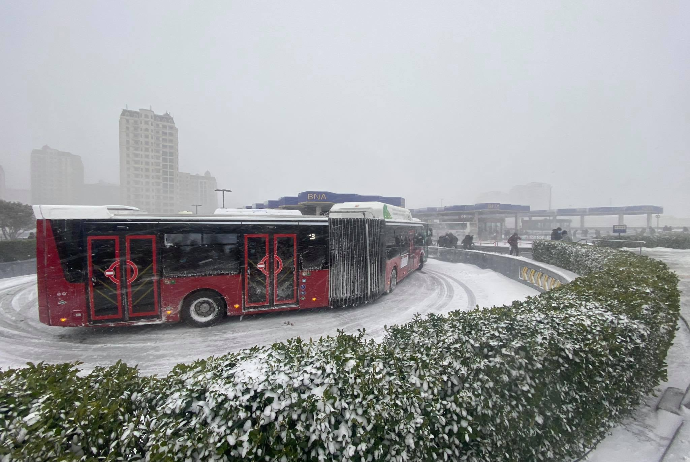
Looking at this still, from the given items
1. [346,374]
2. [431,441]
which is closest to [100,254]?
[346,374]

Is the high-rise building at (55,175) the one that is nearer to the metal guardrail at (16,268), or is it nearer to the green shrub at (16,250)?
the green shrub at (16,250)

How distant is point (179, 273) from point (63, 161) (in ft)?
318

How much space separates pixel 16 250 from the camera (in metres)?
16.6

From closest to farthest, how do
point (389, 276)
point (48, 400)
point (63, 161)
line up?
1. point (48, 400)
2. point (389, 276)
3. point (63, 161)

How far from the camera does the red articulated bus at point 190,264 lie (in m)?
6.90

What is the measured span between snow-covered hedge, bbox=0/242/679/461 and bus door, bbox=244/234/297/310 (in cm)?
577

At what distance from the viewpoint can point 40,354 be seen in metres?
6.45

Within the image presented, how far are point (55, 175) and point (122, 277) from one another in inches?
3775

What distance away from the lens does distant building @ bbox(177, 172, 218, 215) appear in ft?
306

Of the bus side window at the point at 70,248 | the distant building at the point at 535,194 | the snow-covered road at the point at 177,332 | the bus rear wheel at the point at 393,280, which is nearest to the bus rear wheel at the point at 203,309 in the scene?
the snow-covered road at the point at 177,332

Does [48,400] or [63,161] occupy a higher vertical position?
[63,161]

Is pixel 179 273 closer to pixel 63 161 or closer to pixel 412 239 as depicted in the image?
pixel 412 239

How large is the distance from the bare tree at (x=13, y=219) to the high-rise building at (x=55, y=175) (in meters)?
56.2

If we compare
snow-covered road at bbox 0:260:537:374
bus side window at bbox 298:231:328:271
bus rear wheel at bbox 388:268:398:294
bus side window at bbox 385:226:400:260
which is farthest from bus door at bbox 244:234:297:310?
bus rear wheel at bbox 388:268:398:294
